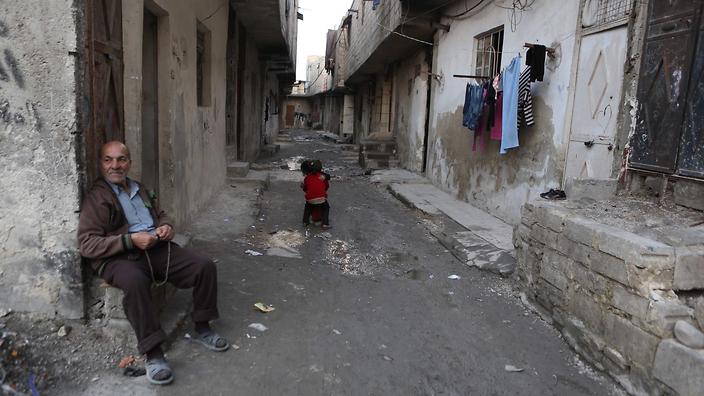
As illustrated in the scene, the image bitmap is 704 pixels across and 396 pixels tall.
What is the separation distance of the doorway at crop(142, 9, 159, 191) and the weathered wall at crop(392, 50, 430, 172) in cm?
799

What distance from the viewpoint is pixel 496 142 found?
7.99 metres

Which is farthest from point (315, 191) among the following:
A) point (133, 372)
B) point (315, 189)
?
point (133, 372)

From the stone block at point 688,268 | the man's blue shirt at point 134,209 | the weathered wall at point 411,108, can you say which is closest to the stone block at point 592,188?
the stone block at point 688,268

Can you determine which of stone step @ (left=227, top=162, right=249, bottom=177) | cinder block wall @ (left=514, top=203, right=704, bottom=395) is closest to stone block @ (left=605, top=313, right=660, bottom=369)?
cinder block wall @ (left=514, top=203, right=704, bottom=395)

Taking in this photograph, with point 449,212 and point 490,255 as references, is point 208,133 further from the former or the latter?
point 490,255

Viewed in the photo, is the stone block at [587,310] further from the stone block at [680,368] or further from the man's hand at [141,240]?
the man's hand at [141,240]

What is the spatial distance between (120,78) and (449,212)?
18.9 feet

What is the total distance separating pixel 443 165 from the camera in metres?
10.6

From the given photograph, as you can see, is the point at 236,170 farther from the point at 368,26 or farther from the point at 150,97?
the point at 368,26

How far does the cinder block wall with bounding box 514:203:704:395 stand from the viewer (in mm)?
2886

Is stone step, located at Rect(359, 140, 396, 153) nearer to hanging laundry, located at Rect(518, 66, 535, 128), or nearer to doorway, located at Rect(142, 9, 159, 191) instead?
hanging laundry, located at Rect(518, 66, 535, 128)

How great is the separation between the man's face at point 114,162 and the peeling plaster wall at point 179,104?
59cm

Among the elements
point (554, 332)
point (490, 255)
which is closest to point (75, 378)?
point (554, 332)

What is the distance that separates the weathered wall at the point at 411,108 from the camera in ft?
42.6
